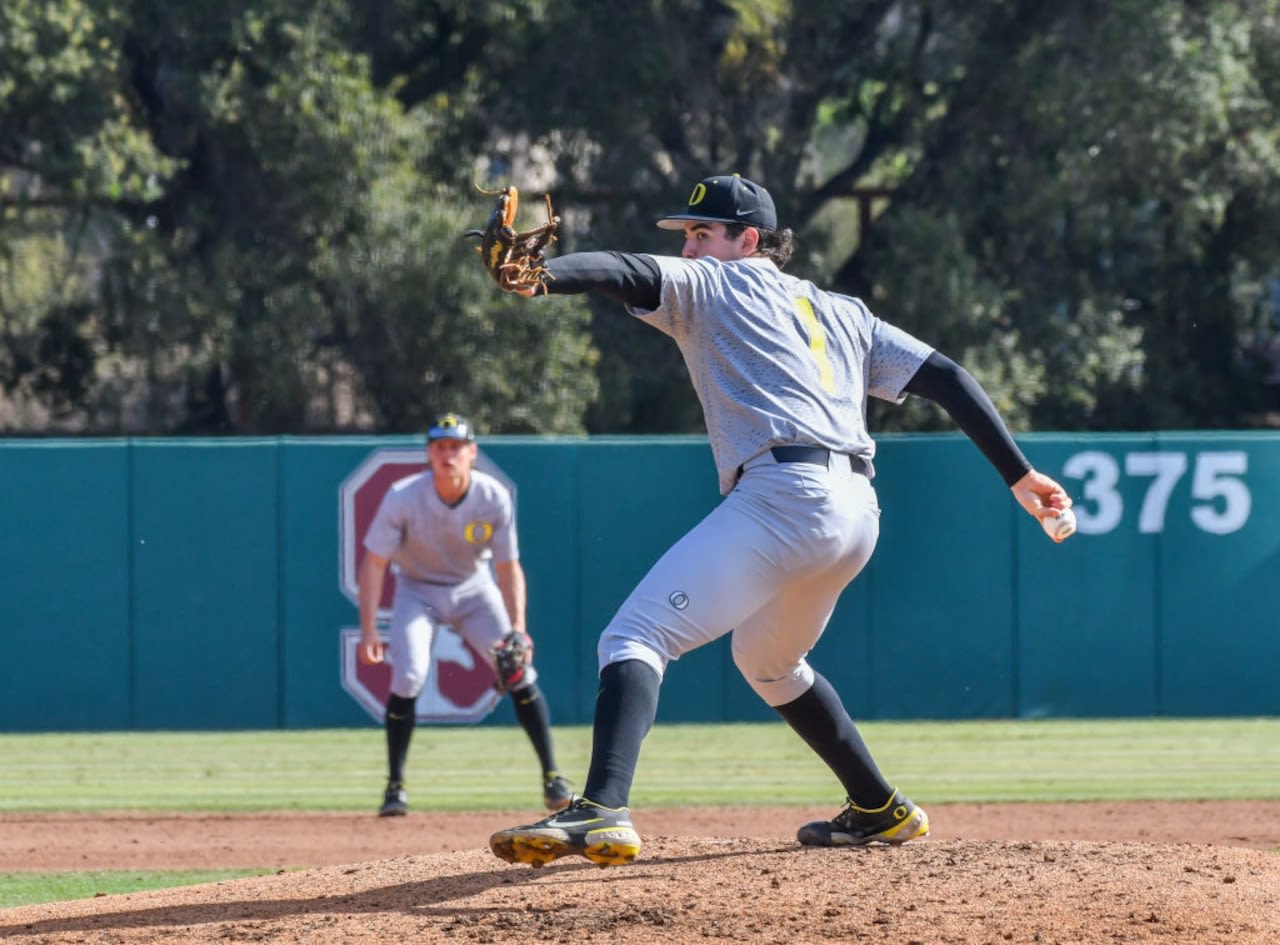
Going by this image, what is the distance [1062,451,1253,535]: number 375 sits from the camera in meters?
12.8

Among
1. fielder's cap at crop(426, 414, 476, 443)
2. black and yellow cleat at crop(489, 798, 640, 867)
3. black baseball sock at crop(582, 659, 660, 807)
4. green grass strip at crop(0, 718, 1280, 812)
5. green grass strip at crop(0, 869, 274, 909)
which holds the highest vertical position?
fielder's cap at crop(426, 414, 476, 443)

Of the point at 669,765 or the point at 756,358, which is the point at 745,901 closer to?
the point at 756,358

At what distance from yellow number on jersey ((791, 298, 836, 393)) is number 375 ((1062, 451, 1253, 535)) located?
822cm

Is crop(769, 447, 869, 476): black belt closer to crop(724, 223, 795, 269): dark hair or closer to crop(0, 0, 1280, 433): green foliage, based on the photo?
crop(724, 223, 795, 269): dark hair

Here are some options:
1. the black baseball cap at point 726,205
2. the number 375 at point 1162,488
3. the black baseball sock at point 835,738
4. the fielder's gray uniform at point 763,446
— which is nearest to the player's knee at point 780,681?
the black baseball sock at point 835,738

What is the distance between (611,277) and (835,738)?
173 centimetres

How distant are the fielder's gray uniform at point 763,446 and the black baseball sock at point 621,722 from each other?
0.14 feet

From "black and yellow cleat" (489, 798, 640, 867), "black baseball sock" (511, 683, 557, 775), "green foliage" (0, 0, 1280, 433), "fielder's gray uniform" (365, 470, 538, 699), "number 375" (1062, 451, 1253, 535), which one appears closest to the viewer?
"black and yellow cleat" (489, 798, 640, 867)

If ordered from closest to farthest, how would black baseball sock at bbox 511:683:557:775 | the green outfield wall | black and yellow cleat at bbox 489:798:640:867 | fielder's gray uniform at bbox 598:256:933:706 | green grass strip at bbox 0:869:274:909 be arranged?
black and yellow cleat at bbox 489:798:640:867 → fielder's gray uniform at bbox 598:256:933:706 → green grass strip at bbox 0:869:274:909 → black baseball sock at bbox 511:683:557:775 → the green outfield wall

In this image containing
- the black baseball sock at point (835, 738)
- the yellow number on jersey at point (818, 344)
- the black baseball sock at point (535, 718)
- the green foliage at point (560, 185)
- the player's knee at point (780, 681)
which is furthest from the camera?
the green foliage at point (560, 185)

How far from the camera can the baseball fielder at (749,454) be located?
4461 millimetres

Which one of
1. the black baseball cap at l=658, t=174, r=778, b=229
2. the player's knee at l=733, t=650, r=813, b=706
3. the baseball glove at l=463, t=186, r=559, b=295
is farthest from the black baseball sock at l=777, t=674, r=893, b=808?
the baseball glove at l=463, t=186, r=559, b=295

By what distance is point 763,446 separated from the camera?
4.68 metres

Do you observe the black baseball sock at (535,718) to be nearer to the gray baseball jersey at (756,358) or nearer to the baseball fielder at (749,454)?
the baseball fielder at (749,454)
